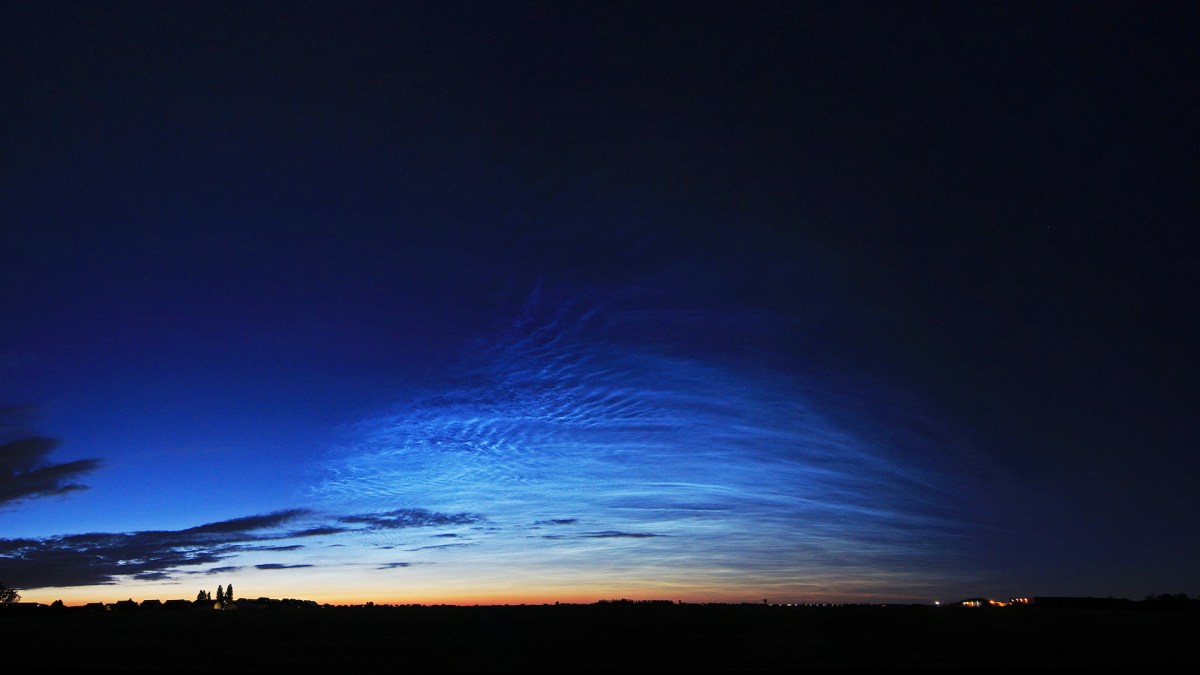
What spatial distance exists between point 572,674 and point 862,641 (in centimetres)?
6436

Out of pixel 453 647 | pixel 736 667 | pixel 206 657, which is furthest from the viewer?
pixel 453 647

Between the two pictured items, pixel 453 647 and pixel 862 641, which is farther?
pixel 862 641

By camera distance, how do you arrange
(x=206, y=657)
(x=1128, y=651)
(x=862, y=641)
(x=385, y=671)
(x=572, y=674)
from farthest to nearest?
(x=862, y=641) → (x=1128, y=651) → (x=206, y=657) → (x=385, y=671) → (x=572, y=674)

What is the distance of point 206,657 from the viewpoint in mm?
79250

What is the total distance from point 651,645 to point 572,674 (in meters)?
42.1

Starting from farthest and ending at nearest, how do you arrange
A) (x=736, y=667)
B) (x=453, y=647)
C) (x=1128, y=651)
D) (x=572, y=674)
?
(x=453, y=647)
(x=1128, y=651)
(x=736, y=667)
(x=572, y=674)

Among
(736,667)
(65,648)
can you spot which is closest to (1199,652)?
(736,667)

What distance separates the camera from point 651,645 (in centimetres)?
9681

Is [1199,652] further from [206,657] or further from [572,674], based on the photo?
[206,657]

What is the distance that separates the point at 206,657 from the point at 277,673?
23565mm

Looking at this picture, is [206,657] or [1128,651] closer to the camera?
[206,657]

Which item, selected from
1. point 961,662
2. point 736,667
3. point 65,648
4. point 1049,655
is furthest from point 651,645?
point 65,648

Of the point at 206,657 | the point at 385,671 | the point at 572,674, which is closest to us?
the point at 572,674

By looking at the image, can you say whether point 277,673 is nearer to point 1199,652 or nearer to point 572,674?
point 572,674
